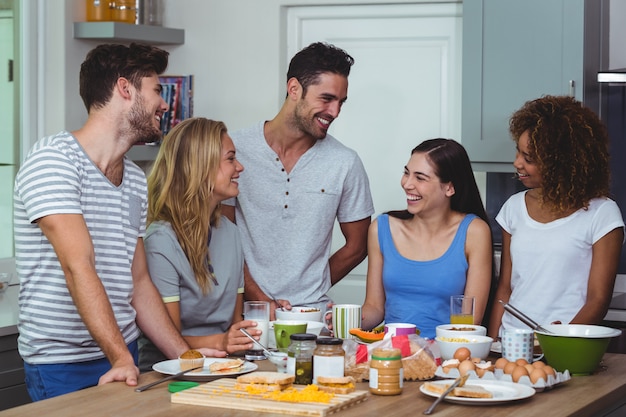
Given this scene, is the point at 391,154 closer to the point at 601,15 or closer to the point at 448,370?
the point at 601,15

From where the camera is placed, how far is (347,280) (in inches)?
195

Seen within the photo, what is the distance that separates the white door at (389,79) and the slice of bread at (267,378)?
2532 millimetres

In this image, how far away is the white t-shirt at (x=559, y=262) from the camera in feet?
10.5

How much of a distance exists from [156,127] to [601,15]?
7.42ft

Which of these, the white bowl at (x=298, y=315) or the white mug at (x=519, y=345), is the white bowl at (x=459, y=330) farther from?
the white bowl at (x=298, y=315)

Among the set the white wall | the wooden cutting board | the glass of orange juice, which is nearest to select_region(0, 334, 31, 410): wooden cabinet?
the wooden cutting board

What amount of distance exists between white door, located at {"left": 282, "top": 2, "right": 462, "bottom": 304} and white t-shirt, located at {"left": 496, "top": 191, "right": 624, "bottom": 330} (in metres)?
1.48

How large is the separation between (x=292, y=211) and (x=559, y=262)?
3.20 ft

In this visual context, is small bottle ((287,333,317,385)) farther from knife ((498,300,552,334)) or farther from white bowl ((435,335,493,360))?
knife ((498,300,552,334))

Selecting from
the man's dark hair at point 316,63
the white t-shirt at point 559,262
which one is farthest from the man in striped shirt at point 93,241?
the white t-shirt at point 559,262

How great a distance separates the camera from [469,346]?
2615mm

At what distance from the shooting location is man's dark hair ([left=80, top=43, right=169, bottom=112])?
2840 mm

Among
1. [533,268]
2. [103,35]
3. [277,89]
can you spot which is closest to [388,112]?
[277,89]

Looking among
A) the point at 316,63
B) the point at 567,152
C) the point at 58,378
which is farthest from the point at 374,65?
the point at 58,378
